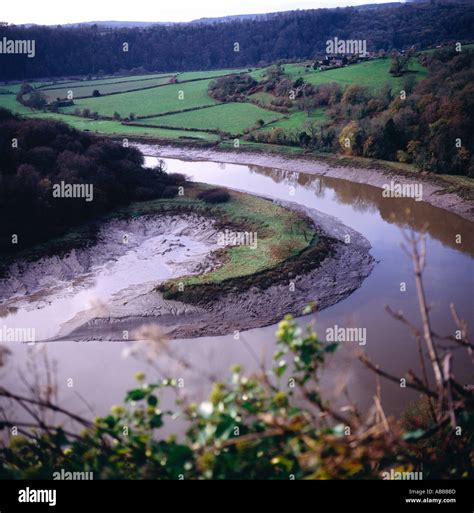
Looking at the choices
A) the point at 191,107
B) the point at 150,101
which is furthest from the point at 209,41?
the point at 191,107

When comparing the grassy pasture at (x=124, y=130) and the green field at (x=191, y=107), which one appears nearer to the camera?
the grassy pasture at (x=124, y=130)

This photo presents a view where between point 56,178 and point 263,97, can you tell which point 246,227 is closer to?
point 56,178

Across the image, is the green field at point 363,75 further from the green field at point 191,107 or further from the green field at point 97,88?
the green field at point 97,88

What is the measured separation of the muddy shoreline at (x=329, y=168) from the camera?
3014 cm

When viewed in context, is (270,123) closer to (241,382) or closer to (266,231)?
(266,231)

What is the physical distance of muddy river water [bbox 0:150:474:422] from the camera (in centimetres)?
1519

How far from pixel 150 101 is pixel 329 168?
98.7ft

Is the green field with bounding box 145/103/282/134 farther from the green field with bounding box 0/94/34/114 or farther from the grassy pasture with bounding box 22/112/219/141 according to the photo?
the green field with bounding box 0/94/34/114

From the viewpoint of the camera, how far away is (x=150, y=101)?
6125cm

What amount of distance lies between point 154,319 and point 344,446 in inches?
642

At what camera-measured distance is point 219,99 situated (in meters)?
59.1

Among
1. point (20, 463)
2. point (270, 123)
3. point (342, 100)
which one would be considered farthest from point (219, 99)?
point (20, 463)

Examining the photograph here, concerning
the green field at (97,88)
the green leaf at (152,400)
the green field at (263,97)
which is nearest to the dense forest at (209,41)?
the green field at (97,88)

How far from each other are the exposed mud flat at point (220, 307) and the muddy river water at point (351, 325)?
0.43m
